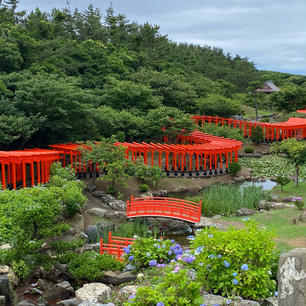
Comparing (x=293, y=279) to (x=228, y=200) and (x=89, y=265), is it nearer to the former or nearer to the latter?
(x=89, y=265)

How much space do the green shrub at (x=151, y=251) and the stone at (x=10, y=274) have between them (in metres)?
3.38

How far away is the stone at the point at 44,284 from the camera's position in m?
10.7

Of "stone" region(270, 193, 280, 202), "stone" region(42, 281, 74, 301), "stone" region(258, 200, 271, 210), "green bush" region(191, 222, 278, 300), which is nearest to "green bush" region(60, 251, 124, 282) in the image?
"stone" region(42, 281, 74, 301)

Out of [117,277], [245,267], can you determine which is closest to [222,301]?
[245,267]

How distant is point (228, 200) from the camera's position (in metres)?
19.0

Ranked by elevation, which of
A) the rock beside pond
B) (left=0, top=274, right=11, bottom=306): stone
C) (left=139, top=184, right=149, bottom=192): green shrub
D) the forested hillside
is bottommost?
(left=139, top=184, right=149, bottom=192): green shrub

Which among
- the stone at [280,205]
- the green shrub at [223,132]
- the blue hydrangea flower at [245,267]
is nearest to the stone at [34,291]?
the blue hydrangea flower at [245,267]

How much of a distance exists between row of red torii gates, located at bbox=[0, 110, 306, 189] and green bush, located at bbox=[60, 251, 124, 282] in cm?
809

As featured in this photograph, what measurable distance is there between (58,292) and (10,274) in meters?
1.38

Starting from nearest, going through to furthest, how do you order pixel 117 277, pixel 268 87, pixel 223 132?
pixel 117 277
pixel 223 132
pixel 268 87

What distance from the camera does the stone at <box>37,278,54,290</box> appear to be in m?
10.7

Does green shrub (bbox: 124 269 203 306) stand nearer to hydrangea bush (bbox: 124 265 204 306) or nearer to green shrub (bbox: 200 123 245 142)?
hydrangea bush (bbox: 124 265 204 306)

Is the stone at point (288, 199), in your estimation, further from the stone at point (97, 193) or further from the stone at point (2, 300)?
the stone at point (2, 300)

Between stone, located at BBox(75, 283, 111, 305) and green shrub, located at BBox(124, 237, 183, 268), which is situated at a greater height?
green shrub, located at BBox(124, 237, 183, 268)
